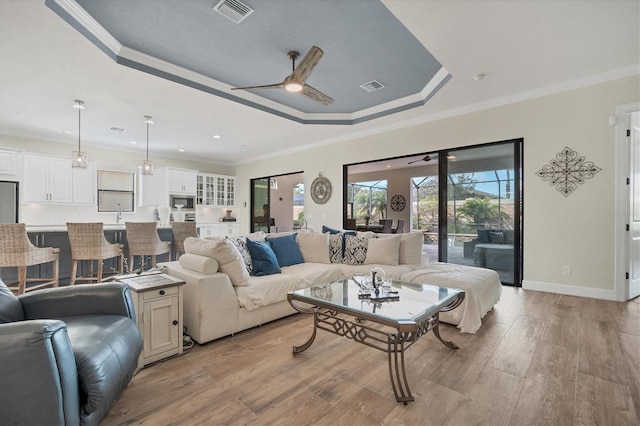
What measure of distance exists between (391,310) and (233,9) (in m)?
2.75

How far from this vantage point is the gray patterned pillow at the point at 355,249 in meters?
3.91

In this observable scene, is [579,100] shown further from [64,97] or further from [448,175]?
[64,97]

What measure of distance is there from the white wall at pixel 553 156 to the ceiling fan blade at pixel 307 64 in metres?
2.91

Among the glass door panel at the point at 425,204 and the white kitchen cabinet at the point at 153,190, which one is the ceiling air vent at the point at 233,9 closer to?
the white kitchen cabinet at the point at 153,190

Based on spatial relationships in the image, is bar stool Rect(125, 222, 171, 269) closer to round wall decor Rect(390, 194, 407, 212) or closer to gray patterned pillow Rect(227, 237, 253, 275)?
gray patterned pillow Rect(227, 237, 253, 275)

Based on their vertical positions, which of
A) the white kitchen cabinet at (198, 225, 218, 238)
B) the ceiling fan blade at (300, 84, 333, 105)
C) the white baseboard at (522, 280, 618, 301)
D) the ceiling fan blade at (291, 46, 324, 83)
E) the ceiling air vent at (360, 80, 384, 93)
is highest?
the ceiling air vent at (360, 80, 384, 93)

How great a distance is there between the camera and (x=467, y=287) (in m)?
2.73

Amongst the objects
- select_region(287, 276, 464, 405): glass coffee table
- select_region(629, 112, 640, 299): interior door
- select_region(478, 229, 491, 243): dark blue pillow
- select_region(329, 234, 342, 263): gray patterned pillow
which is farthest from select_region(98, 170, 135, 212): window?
select_region(629, 112, 640, 299): interior door

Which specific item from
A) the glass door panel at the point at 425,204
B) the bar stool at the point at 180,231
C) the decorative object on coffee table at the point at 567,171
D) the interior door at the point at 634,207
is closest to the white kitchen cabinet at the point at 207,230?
the bar stool at the point at 180,231

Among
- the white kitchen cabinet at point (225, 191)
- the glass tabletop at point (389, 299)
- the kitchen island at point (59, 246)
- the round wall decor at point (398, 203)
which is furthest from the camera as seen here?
the round wall decor at point (398, 203)

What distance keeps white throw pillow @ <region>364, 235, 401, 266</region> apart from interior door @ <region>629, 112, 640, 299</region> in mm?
2702

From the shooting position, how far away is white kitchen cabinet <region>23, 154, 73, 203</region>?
5.73 m

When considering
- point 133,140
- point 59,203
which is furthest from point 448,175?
point 59,203

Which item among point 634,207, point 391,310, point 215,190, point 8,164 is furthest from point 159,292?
point 215,190
